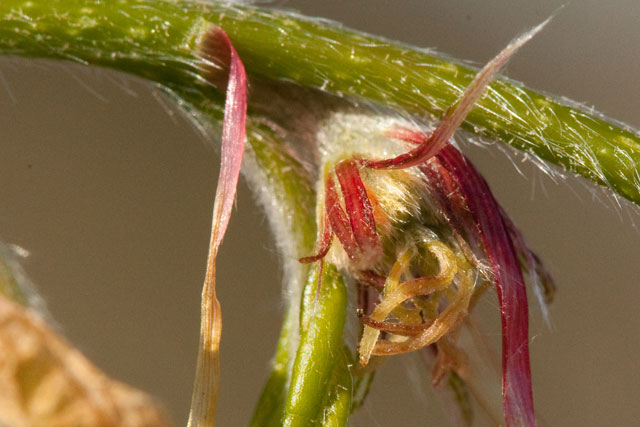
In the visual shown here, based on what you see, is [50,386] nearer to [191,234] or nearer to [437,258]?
[437,258]

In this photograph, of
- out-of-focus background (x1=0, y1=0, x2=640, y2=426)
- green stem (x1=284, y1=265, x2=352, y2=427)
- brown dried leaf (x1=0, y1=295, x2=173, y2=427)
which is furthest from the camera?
out-of-focus background (x1=0, y1=0, x2=640, y2=426)

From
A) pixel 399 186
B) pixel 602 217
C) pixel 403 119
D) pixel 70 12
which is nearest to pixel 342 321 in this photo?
pixel 399 186

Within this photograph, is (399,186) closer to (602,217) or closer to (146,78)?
(146,78)

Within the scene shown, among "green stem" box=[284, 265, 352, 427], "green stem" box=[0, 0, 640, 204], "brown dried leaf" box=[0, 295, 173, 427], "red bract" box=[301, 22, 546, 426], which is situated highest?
"green stem" box=[0, 0, 640, 204]

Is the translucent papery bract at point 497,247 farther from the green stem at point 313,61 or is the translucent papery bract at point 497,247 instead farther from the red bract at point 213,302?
the red bract at point 213,302

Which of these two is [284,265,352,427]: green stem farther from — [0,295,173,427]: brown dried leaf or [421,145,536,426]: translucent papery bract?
[0,295,173,427]: brown dried leaf

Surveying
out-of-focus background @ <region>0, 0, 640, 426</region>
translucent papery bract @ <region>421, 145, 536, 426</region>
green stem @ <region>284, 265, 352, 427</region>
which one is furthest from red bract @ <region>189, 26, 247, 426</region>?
out-of-focus background @ <region>0, 0, 640, 426</region>
